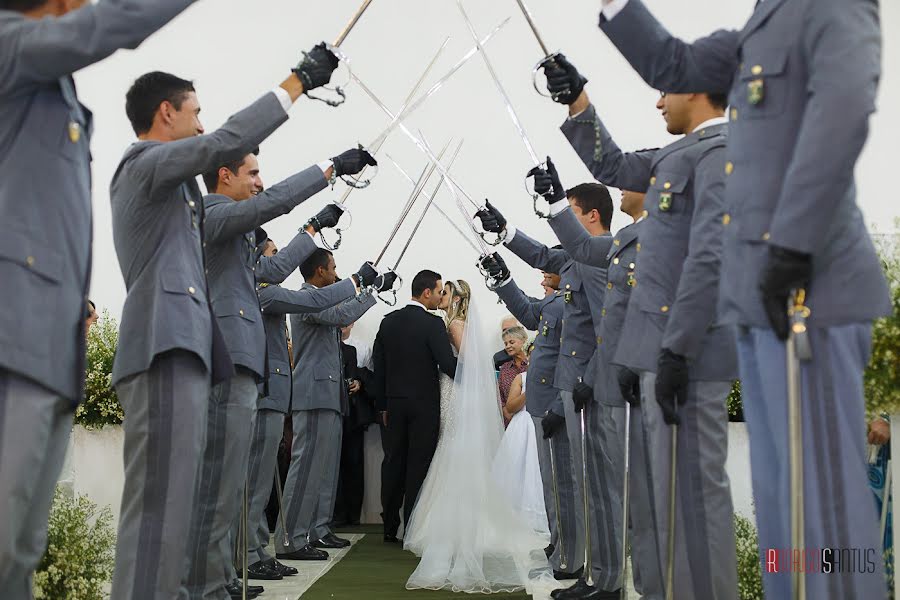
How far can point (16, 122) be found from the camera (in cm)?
175

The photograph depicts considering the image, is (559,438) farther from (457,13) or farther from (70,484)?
(457,13)

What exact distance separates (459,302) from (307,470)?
1.81 meters

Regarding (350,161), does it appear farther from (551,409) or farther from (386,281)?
(386,281)

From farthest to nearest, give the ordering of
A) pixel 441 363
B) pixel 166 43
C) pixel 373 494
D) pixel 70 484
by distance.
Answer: pixel 166 43 < pixel 373 494 < pixel 441 363 < pixel 70 484

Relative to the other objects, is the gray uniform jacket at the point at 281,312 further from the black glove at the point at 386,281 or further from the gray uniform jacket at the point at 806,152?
the gray uniform jacket at the point at 806,152

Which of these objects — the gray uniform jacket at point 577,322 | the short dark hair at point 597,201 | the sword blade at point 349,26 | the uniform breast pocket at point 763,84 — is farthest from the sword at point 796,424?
the short dark hair at point 597,201

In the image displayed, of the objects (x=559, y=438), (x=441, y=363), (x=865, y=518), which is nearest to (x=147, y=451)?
(x=865, y=518)

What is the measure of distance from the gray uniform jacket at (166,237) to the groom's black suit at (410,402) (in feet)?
10.7

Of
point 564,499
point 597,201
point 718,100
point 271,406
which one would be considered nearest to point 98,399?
point 271,406

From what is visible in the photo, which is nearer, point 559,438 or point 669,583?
point 669,583

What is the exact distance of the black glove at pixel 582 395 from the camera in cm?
376

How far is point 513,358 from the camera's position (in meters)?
6.23

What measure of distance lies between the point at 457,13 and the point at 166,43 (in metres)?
2.28

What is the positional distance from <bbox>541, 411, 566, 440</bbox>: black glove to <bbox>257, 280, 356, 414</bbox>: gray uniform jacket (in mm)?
1135
